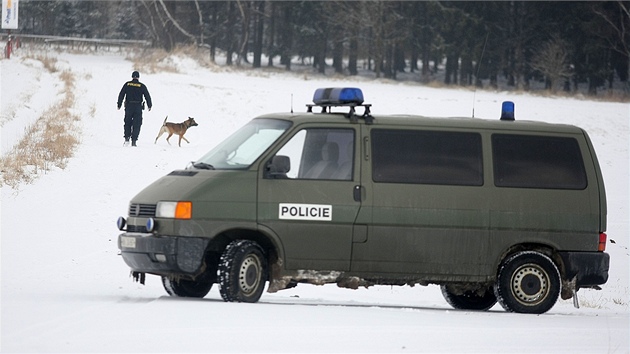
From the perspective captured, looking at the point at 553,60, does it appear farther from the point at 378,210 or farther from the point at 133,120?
the point at 378,210

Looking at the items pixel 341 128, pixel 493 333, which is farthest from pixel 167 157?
pixel 493 333

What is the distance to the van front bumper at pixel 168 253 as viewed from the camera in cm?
1144

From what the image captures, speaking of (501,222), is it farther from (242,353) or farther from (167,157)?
(167,157)

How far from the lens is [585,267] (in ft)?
41.1

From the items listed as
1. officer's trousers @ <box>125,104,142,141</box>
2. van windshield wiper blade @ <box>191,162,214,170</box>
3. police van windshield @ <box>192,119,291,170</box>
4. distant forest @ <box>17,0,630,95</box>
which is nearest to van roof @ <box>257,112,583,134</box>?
police van windshield @ <box>192,119,291,170</box>

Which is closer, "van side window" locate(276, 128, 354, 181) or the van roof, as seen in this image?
"van side window" locate(276, 128, 354, 181)

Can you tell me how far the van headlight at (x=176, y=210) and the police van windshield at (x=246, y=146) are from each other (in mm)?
646

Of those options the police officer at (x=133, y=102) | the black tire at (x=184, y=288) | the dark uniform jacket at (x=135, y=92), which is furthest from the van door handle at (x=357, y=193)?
the dark uniform jacket at (x=135, y=92)

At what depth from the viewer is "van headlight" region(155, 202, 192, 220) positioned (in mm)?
11469

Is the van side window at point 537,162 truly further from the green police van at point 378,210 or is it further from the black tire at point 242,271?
the black tire at point 242,271

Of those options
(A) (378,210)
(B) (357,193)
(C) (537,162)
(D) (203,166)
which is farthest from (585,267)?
(D) (203,166)

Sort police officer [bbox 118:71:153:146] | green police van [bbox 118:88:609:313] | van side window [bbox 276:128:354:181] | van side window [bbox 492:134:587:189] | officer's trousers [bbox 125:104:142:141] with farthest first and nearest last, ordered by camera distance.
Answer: officer's trousers [bbox 125:104:142:141] → police officer [bbox 118:71:153:146] → van side window [bbox 492:134:587:189] → van side window [bbox 276:128:354:181] → green police van [bbox 118:88:609:313]

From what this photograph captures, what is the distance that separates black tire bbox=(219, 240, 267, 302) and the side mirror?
2.28 feet

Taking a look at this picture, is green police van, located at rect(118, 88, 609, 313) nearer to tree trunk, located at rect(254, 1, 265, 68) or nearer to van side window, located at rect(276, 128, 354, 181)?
van side window, located at rect(276, 128, 354, 181)
